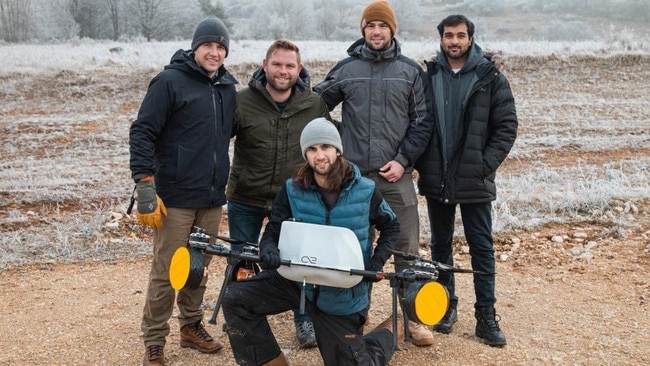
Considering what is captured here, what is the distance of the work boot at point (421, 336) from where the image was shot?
4.80 m

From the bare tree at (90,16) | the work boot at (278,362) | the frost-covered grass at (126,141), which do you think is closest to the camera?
the work boot at (278,362)

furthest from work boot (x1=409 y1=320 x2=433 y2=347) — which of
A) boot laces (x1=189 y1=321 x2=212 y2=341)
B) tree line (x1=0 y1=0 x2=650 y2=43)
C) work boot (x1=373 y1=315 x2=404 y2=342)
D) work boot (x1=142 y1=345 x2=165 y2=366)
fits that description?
tree line (x1=0 y1=0 x2=650 y2=43)

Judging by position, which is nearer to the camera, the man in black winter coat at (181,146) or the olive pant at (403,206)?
the man in black winter coat at (181,146)

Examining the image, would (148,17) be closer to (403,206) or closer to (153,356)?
(403,206)

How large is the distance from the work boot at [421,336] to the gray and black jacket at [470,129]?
0.87 meters

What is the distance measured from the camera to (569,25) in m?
44.9

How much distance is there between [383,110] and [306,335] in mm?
1617

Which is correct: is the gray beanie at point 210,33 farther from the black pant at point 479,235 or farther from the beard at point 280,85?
the black pant at point 479,235

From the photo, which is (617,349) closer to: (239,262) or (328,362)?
(328,362)

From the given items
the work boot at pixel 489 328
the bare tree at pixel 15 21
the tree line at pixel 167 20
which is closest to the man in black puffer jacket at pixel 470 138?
the work boot at pixel 489 328

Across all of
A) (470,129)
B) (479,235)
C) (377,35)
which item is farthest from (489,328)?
(377,35)

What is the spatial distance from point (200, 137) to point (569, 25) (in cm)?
4445

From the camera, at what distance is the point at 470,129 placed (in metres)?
4.79

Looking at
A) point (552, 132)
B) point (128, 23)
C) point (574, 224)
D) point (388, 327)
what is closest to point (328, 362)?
point (388, 327)
